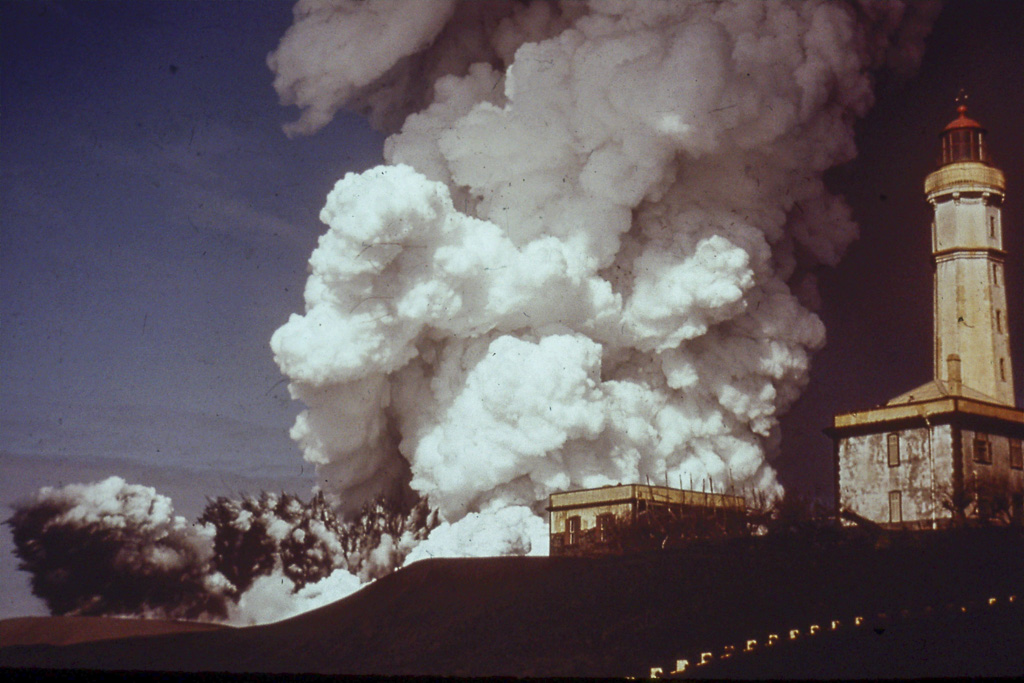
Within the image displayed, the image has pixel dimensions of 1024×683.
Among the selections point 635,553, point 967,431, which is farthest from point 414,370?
point 967,431

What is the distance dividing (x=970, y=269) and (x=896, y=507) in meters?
4.99

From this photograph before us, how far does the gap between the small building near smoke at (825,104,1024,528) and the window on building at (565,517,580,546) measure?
4901mm

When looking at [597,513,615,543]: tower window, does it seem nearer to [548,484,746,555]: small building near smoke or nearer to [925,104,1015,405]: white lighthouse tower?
[548,484,746,555]: small building near smoke

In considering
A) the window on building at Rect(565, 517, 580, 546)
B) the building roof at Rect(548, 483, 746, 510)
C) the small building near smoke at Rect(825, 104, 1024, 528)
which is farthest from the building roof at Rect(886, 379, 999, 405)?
the window on building at Rect(565, 517, 580, 546)

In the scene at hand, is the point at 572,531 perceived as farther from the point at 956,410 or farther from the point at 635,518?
the point at 956,410

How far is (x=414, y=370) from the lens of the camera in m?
32.9

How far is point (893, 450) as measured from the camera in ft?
85.1

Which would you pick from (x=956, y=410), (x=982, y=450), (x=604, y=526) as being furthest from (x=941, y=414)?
(x=604, y=526)

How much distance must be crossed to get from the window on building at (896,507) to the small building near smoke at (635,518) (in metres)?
2.59

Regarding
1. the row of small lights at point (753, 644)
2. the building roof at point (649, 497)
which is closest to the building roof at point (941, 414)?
the building roof at point (649, 497)

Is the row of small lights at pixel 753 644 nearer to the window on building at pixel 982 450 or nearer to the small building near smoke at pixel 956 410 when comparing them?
the small building near smoke at pixel 956 410

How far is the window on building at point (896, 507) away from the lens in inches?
1000

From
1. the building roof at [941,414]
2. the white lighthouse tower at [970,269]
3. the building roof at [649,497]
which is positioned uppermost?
the white lighthouse tower at [970,269]

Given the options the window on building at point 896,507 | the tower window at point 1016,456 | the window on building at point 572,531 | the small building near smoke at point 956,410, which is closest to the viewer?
the small building near smoke at point 956,410
